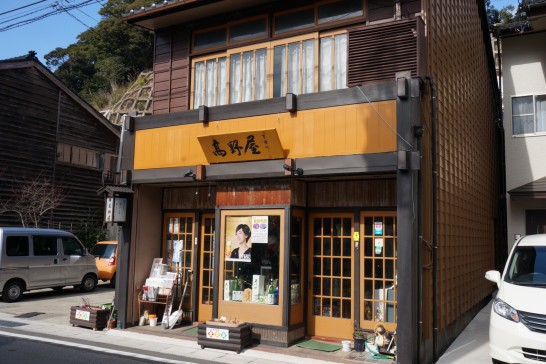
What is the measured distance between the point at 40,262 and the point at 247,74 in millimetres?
9244

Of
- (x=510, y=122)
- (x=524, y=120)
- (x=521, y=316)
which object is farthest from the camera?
(x=510, y=122)

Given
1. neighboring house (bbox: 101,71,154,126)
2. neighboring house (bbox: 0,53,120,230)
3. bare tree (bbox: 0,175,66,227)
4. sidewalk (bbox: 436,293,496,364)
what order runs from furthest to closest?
neighboring house (bbox: 101,71,154,126) → neighboring house (bbox: 0,53,120,230) → bare tree (bbox: 0,175,66,227) → sidewalk (bbox: 436,293,496,364)

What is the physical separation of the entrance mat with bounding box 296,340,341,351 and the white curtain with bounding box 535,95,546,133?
12.2 m

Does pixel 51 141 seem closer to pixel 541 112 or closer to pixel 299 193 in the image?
pixel 299 193

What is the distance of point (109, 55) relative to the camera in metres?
44.1

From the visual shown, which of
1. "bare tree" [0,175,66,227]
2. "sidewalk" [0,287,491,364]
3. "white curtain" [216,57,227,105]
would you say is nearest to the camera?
"sidewalk" [0,287,491,364]

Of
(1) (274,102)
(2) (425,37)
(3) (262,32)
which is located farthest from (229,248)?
(2) (425,37)

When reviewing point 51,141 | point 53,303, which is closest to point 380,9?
point 53,303

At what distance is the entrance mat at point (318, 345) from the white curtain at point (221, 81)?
542cm

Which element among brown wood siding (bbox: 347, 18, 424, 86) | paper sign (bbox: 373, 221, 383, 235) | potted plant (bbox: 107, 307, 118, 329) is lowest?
potted plant (bbox: 107, 307, 118, 329)

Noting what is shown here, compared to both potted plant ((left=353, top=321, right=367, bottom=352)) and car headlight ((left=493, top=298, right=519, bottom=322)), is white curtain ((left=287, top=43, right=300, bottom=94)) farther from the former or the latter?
car headlight ((left=493, top=298, right=519, bottom=322))

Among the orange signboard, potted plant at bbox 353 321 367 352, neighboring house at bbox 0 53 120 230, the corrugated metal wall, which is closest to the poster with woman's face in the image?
the orange signboard

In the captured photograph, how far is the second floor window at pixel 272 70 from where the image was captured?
968 centimetres

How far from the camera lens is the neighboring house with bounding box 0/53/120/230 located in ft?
65.4
